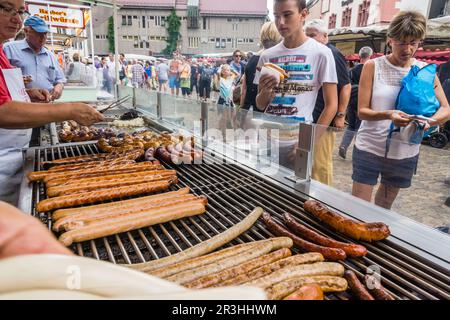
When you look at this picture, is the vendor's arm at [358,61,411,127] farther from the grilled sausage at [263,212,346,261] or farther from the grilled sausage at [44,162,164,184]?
the grilled sausage at [44,162,164,184]

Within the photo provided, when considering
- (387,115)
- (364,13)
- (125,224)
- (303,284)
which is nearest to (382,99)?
(387,115)

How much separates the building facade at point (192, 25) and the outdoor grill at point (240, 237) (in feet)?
208

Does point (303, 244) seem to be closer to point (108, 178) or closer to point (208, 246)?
point (208, 246)

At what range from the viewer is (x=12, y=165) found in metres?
2.97

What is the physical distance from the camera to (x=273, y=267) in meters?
1.51

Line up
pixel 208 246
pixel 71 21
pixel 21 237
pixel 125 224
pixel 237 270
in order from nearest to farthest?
1. pixel 21 237
2. pixel 237 270
3. pixel 208 246
4. pixel 125 224
5. pixel 71 21

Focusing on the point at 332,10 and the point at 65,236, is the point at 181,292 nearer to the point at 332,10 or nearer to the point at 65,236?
the point at 65,236

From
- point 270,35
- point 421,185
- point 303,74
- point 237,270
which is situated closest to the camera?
point 237,270

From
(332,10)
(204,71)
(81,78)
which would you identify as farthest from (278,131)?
(332,10)

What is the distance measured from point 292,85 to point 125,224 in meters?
2.31

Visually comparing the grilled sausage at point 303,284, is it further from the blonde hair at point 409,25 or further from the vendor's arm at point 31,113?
the blonde hair at point 409,25

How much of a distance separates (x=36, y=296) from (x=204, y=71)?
684 inches

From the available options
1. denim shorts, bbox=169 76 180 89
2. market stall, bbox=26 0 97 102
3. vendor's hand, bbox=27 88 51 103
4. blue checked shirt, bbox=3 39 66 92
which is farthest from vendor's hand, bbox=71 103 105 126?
denim shorts, bbox=169 76 180 89

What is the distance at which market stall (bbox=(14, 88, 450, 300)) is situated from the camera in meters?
1.47
